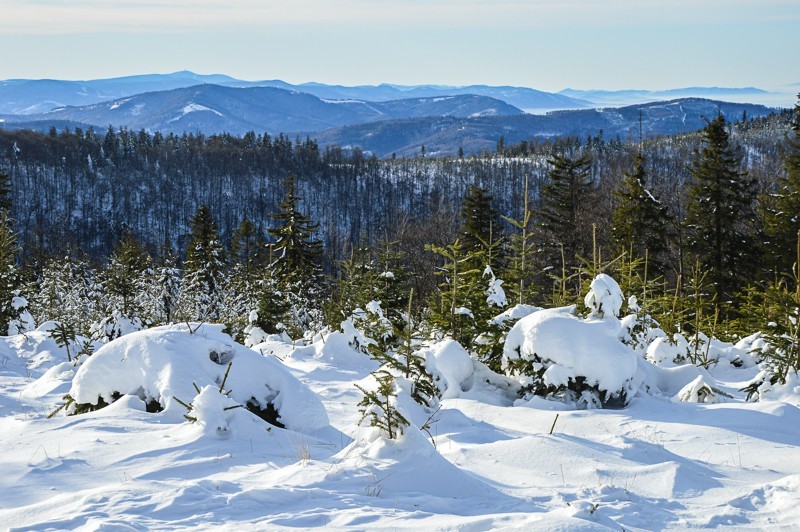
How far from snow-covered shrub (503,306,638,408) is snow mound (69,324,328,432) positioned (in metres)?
3.02

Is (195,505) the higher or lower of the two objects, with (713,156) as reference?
lower

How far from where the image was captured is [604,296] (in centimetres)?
877

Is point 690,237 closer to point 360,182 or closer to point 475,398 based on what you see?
point 475,398

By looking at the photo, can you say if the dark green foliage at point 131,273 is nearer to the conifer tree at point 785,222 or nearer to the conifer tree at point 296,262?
the conifer tree at point 296,262

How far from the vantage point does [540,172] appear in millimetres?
182375

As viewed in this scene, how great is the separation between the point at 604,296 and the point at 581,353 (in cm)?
97

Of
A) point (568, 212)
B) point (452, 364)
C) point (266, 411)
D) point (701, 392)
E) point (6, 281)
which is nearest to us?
point (266, 411)

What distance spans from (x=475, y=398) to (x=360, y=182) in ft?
563

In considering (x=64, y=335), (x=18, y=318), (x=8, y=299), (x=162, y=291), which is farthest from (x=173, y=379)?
Result: (x=162, y=291)

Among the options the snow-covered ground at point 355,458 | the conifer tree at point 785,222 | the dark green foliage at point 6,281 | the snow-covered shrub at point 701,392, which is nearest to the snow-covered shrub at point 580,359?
the snow-covered ground at point 355,458

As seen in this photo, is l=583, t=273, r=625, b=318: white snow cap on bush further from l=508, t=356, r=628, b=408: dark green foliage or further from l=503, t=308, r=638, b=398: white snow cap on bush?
l=508, t=356, r=628, b=408: dark green foliage

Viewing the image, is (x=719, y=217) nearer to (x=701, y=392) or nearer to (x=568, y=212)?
(x=568, y=212)

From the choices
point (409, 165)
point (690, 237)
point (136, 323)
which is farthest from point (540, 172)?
point (136, 323)

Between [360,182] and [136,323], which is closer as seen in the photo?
[136,323]
